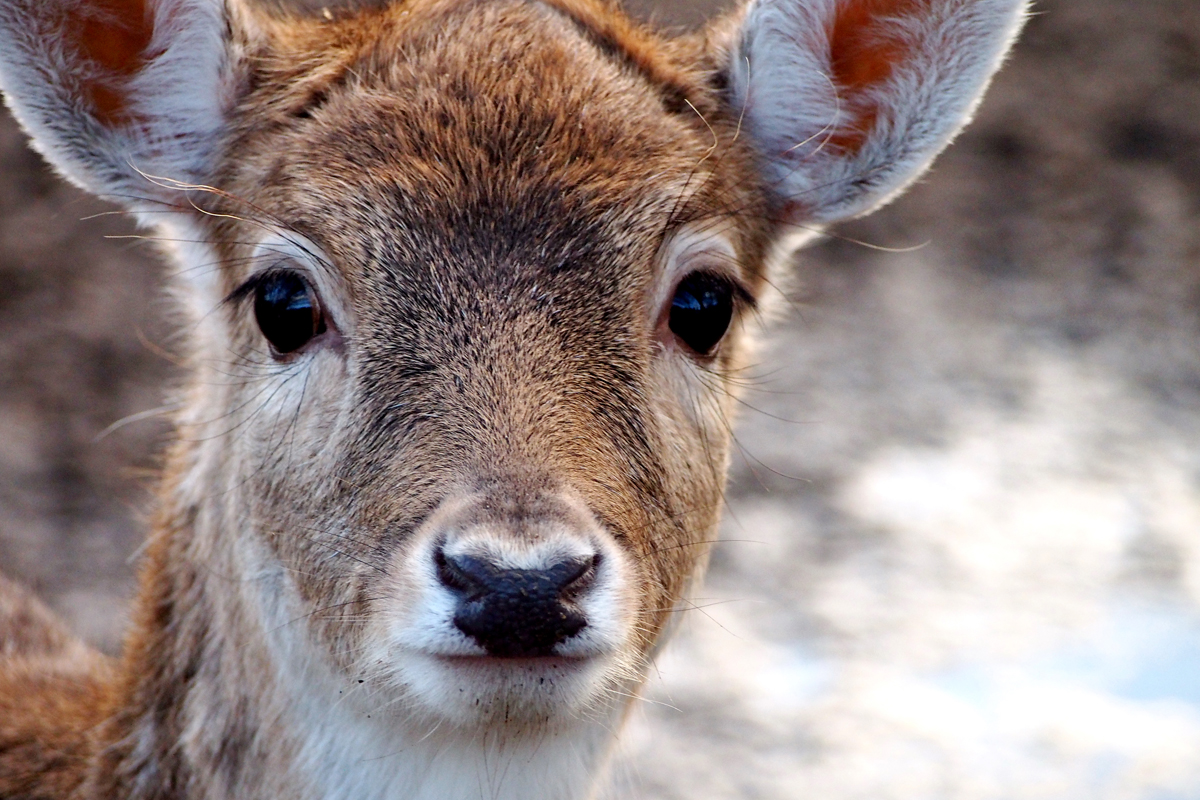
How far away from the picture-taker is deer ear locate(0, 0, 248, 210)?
386cm

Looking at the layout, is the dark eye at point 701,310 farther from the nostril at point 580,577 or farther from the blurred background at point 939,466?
the blurred background at point 939,466

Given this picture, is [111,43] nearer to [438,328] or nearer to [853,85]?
[438,328]

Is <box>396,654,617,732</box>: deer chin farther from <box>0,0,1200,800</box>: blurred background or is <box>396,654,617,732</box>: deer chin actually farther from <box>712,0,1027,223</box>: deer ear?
<box>0,0,1200,800</box>: blurred background

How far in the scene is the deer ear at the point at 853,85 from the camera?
4.10m

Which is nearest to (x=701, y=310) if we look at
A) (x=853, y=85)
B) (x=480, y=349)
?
(x=480, y=349)

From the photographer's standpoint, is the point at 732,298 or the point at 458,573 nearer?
the point at 458,573

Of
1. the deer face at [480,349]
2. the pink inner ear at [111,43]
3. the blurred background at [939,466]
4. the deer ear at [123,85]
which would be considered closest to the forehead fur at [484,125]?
the deer face at [480,349]

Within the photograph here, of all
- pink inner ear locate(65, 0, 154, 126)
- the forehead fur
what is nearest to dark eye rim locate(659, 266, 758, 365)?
the forehead fur

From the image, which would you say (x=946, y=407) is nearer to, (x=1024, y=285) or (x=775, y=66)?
(x=1024, y=285)

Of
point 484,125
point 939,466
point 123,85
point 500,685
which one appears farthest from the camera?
point 939,466

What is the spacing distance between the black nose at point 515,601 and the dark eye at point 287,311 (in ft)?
3.13

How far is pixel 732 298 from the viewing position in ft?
13.2

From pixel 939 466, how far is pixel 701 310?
4.84m

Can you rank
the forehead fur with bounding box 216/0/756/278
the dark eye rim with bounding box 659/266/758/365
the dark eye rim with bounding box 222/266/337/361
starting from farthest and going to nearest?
the dark eye rim with bounding box 659/266/758/365 < the dark eye rim with bounding box 222/266/337/361 < the forehead fur with bounding box 216/0/756/278
